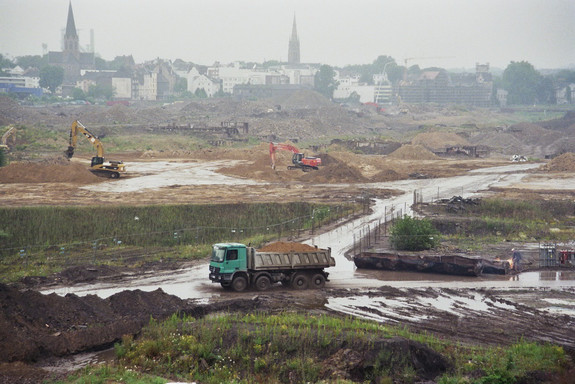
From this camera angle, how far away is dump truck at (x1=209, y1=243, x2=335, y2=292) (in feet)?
88.6

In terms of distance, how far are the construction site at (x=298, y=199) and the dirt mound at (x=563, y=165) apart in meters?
0.19

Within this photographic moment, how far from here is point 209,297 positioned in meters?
26.5

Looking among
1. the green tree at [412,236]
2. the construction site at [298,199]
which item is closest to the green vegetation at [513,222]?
the construction site at [298,199]

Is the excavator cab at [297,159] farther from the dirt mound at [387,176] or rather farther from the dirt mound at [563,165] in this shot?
the dirt mound at [563,165]

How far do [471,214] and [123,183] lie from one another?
89.5ft

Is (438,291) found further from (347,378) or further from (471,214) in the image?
(471,214)

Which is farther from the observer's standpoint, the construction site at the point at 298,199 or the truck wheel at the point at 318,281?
the truck wheel at the point at 318,281

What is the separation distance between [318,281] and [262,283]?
236 centimetres

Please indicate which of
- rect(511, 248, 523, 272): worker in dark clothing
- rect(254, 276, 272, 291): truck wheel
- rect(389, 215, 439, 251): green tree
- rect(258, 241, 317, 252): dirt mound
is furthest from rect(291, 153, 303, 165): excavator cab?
rect(254, 276, 272, 291): truck wheel

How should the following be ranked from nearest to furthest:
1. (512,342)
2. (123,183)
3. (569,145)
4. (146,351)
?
(146,351), (512,342), (123,183), (569,145)

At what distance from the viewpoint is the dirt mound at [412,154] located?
84119 millimetres

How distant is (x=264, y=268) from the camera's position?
2741 cm

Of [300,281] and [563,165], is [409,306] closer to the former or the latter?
[300,281]

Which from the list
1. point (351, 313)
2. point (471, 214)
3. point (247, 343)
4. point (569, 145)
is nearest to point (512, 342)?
point (351, 313)
